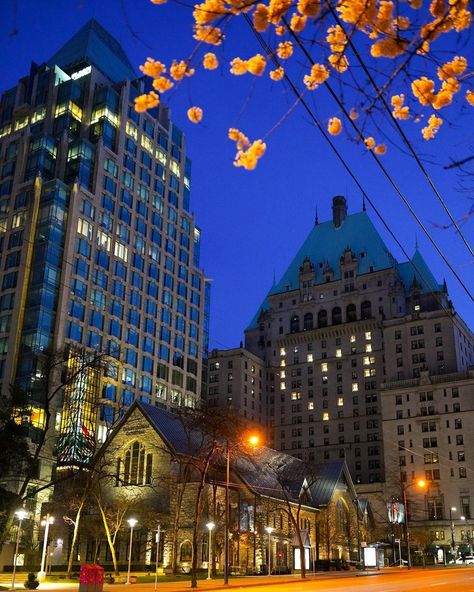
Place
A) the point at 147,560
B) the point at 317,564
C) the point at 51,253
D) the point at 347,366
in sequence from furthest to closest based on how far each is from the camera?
the point at 347,366 → the point at 51,253 → the point at 317,564 → the point at 147,560

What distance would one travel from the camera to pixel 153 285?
130 meters

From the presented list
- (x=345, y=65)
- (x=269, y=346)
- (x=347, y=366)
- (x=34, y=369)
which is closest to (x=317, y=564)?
(x=34, y=369)

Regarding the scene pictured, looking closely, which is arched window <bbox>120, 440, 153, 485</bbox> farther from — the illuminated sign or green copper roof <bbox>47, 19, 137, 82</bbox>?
green copper roof <bbox>47, 19, 137, 82</bbox>

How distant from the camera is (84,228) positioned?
382 feet

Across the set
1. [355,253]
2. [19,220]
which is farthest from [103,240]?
[355,253]

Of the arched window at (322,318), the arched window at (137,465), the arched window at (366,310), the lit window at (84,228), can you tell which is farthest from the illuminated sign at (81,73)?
the arched window at (137,465)

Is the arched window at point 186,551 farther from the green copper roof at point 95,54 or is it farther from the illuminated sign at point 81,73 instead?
the green copper roof at point 95,54

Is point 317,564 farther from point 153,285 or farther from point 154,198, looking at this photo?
point 154,198

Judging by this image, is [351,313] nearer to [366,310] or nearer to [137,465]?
[366,310]

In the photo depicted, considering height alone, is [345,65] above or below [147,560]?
above

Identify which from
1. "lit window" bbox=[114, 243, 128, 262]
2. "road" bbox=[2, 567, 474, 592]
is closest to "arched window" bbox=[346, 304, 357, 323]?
"lit window" bbox=[114, 243, 128, 262]

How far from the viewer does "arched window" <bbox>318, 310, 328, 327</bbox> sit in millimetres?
178375

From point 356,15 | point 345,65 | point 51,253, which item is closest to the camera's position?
point 356,15

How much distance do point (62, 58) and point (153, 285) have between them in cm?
5324
